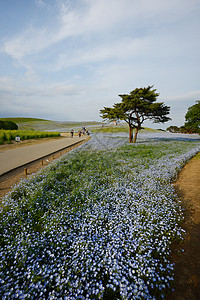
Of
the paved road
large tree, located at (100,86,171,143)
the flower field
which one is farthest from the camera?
large tree, located at (100,86,171,143)

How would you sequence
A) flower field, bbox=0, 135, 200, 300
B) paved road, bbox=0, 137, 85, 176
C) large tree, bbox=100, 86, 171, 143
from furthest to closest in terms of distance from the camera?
large tree, bbox=100, 86, 171, 143 → paved road, bbox=0, 137, 85, 176 → flower field, bbox=0, 135, 200, 300

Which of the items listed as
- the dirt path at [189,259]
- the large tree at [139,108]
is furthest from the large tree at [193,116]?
the dirt path at [189,259]

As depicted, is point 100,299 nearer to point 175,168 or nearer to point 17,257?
point 17,257

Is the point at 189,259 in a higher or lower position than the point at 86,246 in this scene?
lower

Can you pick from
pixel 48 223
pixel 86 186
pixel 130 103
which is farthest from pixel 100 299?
pixel 130 103

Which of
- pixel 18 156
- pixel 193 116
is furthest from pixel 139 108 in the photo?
pixel 18 156

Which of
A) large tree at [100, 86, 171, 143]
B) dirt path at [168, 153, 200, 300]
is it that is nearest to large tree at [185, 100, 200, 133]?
large tree at [100, 86, 171, 143]

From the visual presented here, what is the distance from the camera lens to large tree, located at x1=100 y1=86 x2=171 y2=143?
2331 cm

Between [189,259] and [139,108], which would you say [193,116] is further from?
[189,259]

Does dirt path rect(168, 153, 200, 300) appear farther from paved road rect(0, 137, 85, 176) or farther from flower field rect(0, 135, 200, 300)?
paved road rect(0, 137, 85, 176)

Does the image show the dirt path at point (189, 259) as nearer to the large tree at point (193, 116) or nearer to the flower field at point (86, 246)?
the flower field at point (86, 246)

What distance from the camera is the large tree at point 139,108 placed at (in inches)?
918

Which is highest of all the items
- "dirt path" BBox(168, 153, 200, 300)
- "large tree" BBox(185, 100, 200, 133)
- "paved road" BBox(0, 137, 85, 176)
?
"large tree" BBox(185, 100, 200, 133)

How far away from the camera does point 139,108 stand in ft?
81.7
